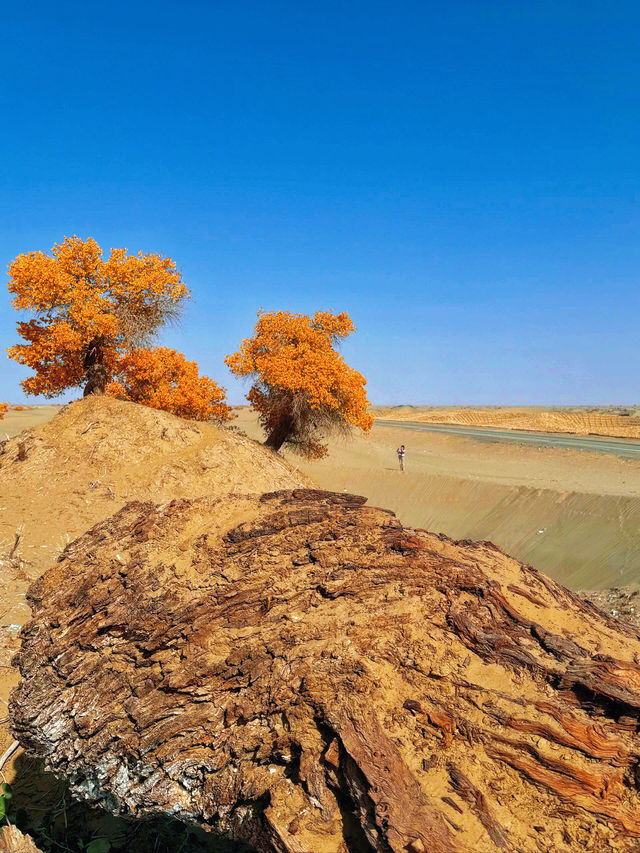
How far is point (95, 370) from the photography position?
17.4m

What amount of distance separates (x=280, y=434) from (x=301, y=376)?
2527 millimetres

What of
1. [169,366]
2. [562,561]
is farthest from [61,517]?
[562,561]

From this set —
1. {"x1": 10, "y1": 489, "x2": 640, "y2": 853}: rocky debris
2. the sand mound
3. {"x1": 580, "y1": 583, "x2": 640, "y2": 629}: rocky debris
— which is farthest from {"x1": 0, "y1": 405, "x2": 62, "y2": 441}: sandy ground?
{"x1": 10, "y1": 489, "x2": 640, "y2": 853}: rocky debris

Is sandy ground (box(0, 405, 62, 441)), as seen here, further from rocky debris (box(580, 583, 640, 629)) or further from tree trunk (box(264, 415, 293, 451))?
rocky debris (box(580, 583, 640, 629))

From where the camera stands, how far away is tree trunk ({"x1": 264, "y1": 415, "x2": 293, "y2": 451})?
19.7 meters

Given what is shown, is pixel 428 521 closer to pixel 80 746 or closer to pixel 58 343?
pixel 58 343

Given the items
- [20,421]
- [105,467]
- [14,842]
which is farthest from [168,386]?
[20,421]

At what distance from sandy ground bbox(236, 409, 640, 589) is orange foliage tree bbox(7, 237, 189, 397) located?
380 inches

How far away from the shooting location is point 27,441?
1470 cm

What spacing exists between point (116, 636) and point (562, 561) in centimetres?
1432

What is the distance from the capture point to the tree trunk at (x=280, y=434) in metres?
19.7

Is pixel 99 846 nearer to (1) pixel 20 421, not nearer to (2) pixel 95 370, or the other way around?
(2) pixel 95 370

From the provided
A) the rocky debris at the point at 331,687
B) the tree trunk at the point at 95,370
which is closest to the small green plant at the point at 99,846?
the rocky debris at the point at 331,687

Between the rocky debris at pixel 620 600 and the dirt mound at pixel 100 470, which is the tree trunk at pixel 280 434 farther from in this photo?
the rocky debris at pixel 620 600
